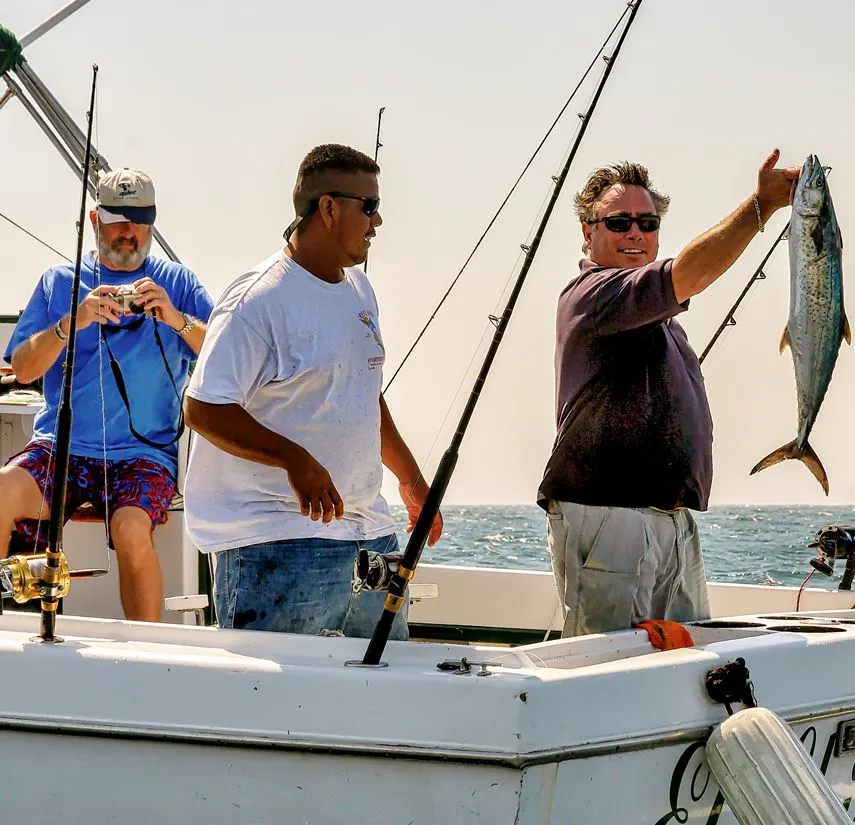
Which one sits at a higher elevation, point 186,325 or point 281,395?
point 186,325

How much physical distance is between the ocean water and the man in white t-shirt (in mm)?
2583

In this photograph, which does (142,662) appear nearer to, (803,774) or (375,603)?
(375,603)

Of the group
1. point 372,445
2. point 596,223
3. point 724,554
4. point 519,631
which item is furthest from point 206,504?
point 724,554

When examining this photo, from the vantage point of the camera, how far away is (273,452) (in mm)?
3008

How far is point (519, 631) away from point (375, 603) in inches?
66.9

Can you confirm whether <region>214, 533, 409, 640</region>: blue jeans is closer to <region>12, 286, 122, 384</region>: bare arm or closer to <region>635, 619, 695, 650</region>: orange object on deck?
<region>635, 619, 695, 650</region>: orange object on deck

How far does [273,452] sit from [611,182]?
4.95 ft

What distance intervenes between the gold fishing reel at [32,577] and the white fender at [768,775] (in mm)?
1480

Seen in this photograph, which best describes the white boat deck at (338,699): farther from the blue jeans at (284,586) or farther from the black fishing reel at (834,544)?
the black fishing reel at (834,544)

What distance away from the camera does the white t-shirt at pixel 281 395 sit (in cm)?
314

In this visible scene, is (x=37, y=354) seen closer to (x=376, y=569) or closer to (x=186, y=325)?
(x=186, y=325)

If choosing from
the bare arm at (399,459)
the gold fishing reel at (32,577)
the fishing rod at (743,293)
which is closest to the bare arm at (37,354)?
the bare arm at (399,459)

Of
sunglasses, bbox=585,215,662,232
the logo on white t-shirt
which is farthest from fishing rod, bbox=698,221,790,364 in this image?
the logo on white t-shirt

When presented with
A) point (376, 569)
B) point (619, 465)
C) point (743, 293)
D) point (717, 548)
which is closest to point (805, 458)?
point (619, 465)
